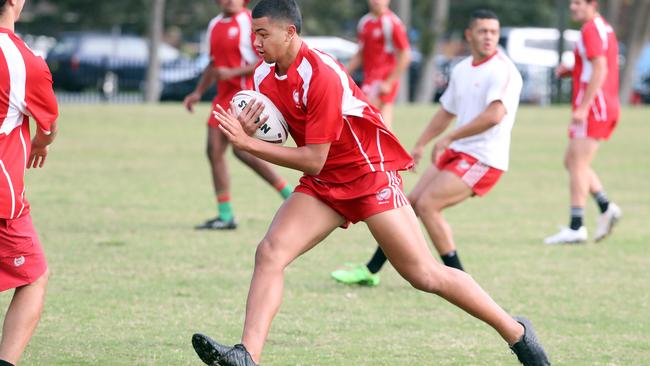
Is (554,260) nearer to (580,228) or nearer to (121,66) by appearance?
(580,228)

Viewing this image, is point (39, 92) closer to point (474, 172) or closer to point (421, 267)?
point (421, 267)

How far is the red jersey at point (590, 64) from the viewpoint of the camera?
35.3ft

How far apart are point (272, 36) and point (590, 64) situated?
5968 millimetres

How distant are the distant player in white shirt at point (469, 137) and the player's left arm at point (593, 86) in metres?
2.32

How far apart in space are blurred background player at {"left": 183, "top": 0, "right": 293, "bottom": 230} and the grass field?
304mm

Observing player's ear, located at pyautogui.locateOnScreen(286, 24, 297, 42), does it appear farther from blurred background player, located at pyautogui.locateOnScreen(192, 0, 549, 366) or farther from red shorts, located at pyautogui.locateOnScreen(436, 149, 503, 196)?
red shorts, located at pyautogui.locateOnScreen(436, 149, 503, 196)

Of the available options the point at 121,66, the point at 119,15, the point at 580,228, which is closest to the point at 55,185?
the point at 580,228

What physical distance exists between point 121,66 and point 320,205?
107ft

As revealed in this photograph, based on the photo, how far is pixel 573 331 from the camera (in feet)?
23.5

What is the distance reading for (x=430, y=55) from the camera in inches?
1483

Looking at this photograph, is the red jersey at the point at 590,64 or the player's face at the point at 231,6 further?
the player's face at the point at 231,6

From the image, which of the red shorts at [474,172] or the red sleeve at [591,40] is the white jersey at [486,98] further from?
the red sleeve at [591,40]

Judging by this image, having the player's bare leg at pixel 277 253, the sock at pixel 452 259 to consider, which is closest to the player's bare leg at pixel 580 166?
the sock at pixel 452 259

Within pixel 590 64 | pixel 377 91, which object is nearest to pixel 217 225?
pixel 590 64
